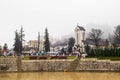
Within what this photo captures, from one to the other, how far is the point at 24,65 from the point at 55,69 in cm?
369

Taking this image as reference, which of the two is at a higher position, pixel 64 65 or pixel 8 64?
pixel 8 64

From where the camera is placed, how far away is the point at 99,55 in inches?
1768

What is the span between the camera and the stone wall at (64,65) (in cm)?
3884

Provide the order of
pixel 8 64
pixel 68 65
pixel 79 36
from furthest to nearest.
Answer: pixel 79 36
pixel 8 64
pixel 68 65

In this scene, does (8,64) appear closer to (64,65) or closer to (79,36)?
(64,65)

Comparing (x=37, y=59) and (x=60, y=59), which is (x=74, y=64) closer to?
(x=60, y=59)

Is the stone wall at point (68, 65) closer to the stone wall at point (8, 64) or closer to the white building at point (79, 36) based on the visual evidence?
the stone wall at point (8, 64)

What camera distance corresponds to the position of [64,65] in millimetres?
40312

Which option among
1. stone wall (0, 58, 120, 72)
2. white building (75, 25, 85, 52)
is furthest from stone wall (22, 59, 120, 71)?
white building (75, 25, 85, 52)

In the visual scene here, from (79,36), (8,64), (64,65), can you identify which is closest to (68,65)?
(64,65)

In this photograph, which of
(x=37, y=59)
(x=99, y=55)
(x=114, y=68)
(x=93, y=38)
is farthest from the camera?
(x=93, y=38)

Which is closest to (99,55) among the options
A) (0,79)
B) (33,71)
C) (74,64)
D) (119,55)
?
(119,55)

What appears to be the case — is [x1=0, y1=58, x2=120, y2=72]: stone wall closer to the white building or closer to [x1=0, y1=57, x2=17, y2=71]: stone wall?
[x1=0, y1=57, x2=17, y2=71]: stone wall

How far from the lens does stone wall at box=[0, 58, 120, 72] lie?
38844 millimetres
